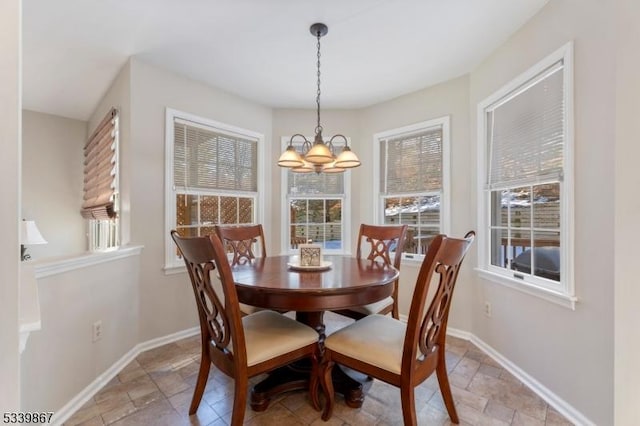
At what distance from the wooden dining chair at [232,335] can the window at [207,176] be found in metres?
1.34

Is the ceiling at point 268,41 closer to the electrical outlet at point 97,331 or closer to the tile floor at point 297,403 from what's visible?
the electrical outlet at point 97,331

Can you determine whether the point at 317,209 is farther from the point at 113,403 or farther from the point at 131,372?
the point at 113,403

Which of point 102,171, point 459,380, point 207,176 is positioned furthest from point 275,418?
point 102,171

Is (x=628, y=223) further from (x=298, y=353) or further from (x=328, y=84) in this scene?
(x=328, y=84)

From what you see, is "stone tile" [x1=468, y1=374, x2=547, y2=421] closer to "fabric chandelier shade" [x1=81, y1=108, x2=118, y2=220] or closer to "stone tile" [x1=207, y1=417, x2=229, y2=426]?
"stone tile" [x1=207, y1=417, x2=229, y2=426]

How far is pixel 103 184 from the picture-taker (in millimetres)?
3109

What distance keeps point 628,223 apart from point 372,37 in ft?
6.34

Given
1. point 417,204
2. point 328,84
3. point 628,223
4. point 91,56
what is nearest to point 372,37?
point 328,84

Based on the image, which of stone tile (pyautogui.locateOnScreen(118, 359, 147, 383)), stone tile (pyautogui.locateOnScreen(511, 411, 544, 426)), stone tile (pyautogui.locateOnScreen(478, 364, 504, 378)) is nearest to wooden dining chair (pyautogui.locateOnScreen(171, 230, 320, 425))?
stone tile (pyautogui.locateOnScreen(118, 359, 147, 383))

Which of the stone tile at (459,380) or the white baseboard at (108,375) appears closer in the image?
the white baseboard at (108,375)

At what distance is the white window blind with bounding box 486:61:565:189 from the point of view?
1.87m

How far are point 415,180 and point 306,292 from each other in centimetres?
215

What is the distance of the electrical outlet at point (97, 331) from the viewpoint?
78.3 inches

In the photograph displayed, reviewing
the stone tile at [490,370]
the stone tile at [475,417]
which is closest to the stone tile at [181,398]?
the stone tile at [475,417]
